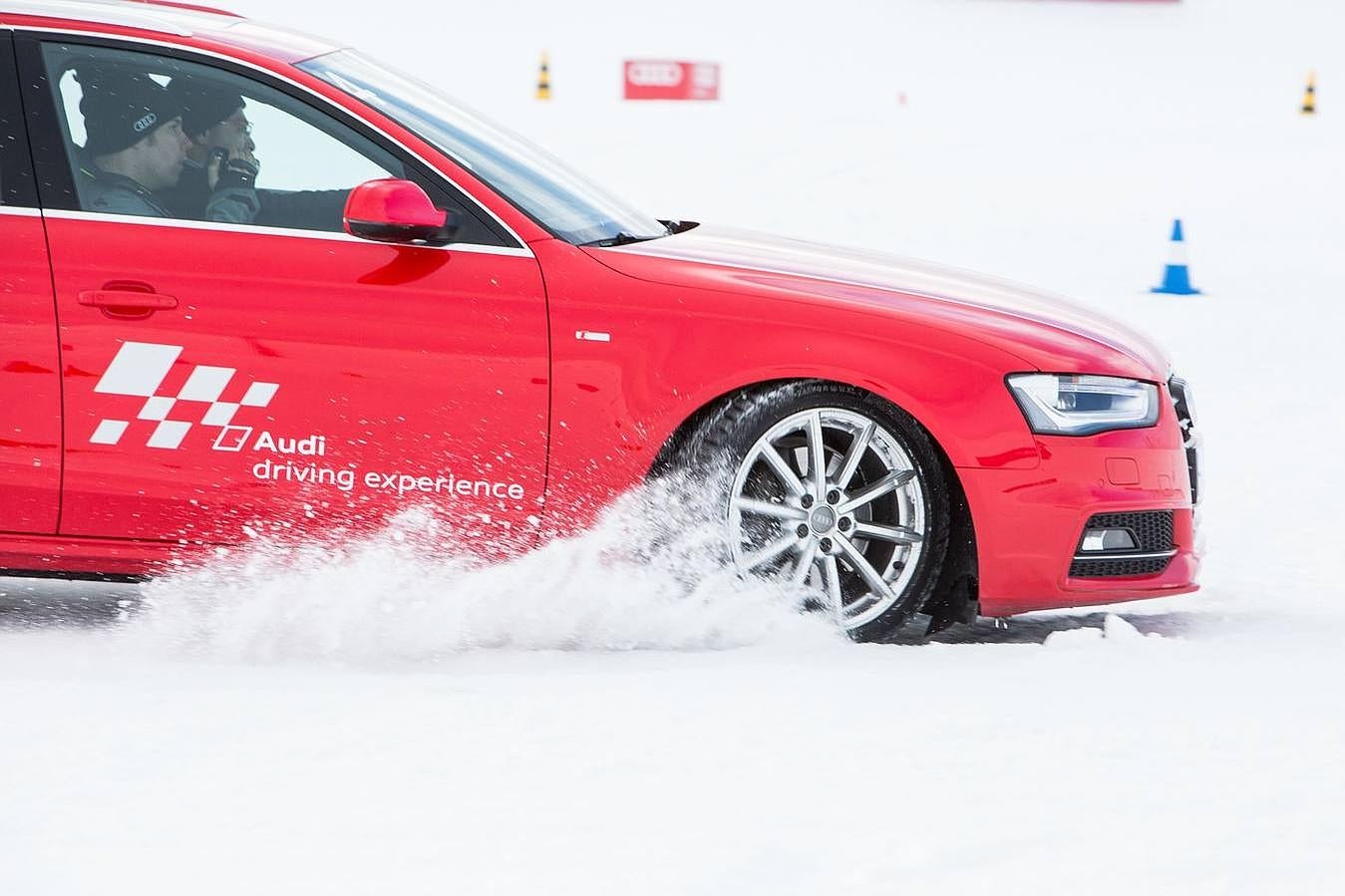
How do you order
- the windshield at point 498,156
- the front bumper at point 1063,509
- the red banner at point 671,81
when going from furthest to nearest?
the red banner at point 671,81, the windshield at point 498,156, the front bumper at point 1063,509

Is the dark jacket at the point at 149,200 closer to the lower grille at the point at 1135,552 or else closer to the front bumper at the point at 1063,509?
the front bumper at the point at 1063,509

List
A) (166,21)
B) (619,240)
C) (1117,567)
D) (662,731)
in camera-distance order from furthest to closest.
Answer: (619,240), (166,21), (1117,567), (662,731)

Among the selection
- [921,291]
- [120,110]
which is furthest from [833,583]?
[120,110]

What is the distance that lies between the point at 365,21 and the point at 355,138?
32446 millimetres

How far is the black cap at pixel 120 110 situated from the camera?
4.66 metres

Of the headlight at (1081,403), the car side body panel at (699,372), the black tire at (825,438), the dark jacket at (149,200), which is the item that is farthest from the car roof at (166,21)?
the headlight at (1081,403)

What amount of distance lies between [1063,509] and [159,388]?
2.30 metres

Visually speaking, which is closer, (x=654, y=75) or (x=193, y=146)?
(x=193, y=146)

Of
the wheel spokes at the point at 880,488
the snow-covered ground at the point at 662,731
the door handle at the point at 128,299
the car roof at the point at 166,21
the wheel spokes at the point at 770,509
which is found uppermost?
the car roof at the point at 166,21

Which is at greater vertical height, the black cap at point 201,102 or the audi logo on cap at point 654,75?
the audi logo on cap at point 654,75

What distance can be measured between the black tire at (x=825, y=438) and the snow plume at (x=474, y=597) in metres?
0.09

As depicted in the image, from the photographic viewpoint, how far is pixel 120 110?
4.67m

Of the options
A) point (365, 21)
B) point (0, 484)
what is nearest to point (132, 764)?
point (0, 484)

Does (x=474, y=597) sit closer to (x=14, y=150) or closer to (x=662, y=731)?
(x=662, y=731)
